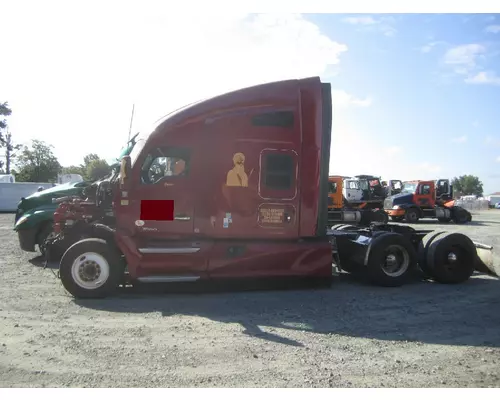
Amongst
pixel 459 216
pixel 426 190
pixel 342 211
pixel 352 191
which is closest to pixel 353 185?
pixel 352 191

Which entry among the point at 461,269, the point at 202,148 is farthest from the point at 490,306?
the point at 202,148

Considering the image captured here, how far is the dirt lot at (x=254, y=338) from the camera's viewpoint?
158 inches

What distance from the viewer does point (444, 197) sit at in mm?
27422

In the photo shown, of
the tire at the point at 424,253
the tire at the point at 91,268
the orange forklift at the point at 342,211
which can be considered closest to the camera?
the tire at the point at 91,268

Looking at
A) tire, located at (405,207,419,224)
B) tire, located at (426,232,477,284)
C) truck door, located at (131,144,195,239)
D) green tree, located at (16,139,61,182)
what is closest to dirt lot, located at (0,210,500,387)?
tire, located at (426,232,477,284)

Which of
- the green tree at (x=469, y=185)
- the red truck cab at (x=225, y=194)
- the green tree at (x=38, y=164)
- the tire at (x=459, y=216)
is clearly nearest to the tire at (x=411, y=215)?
the tire at (x=459, y=216)

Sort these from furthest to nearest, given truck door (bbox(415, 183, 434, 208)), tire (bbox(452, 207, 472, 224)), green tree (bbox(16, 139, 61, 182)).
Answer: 1. green tree (bbox(16, 139, 61, 182))
2. tire (bbox(452, 207, 472, 224))
3. truck door (bbox(415, 183, 434, 208))

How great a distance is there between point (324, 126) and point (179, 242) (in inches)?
126

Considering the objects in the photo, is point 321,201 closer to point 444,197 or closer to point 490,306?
point 490,306

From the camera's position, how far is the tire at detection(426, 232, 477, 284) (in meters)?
8.00

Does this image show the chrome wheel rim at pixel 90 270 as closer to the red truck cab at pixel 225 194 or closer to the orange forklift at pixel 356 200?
the red truck cab at pixel 225 194

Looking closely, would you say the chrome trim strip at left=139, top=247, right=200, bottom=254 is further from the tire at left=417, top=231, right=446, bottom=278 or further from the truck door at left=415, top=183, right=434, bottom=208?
the truck door at left=415, top=183, right=434, bottom=208

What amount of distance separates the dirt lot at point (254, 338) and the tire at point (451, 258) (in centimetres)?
46

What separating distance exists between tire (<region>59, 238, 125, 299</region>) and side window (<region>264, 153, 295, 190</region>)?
9.26 feet
